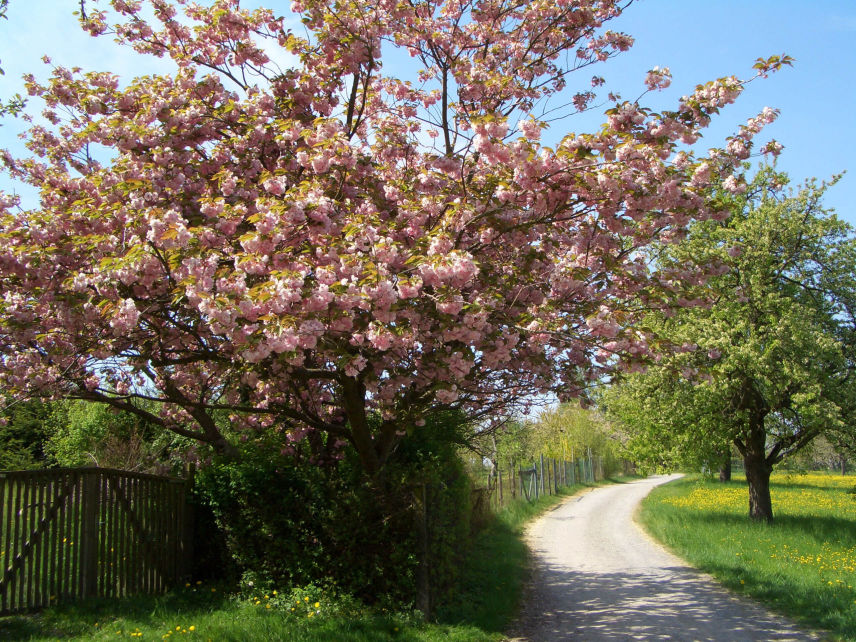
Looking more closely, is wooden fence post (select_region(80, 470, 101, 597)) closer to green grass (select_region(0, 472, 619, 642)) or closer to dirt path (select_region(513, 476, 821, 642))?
green grass (select_region(0, 472, 619, 642))

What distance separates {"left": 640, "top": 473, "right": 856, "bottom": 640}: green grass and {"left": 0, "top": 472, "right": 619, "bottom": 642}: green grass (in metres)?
3.66

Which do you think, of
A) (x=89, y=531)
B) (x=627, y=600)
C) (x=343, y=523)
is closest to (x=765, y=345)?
(x=627, y=600)

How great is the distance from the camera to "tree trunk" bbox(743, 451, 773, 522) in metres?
16.1

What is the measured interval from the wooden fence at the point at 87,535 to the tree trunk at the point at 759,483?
13.4 meters

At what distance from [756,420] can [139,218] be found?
15193 mm

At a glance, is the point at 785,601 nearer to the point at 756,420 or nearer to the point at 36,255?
the point at 756,420

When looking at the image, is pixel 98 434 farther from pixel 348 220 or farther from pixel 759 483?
pixel 759 483

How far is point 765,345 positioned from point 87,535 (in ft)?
43.5

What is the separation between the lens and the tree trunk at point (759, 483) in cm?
1614

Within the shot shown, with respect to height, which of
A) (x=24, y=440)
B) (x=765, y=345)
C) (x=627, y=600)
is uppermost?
(x=765, y=345)

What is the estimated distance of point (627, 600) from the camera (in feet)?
30.8

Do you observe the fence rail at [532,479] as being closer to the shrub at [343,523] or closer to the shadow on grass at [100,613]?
the shrub at [343,523]

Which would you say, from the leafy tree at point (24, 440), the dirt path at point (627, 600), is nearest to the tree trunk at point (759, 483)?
the dirt path at point (627, 600)

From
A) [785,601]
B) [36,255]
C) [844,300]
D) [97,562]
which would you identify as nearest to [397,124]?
[36,255]
